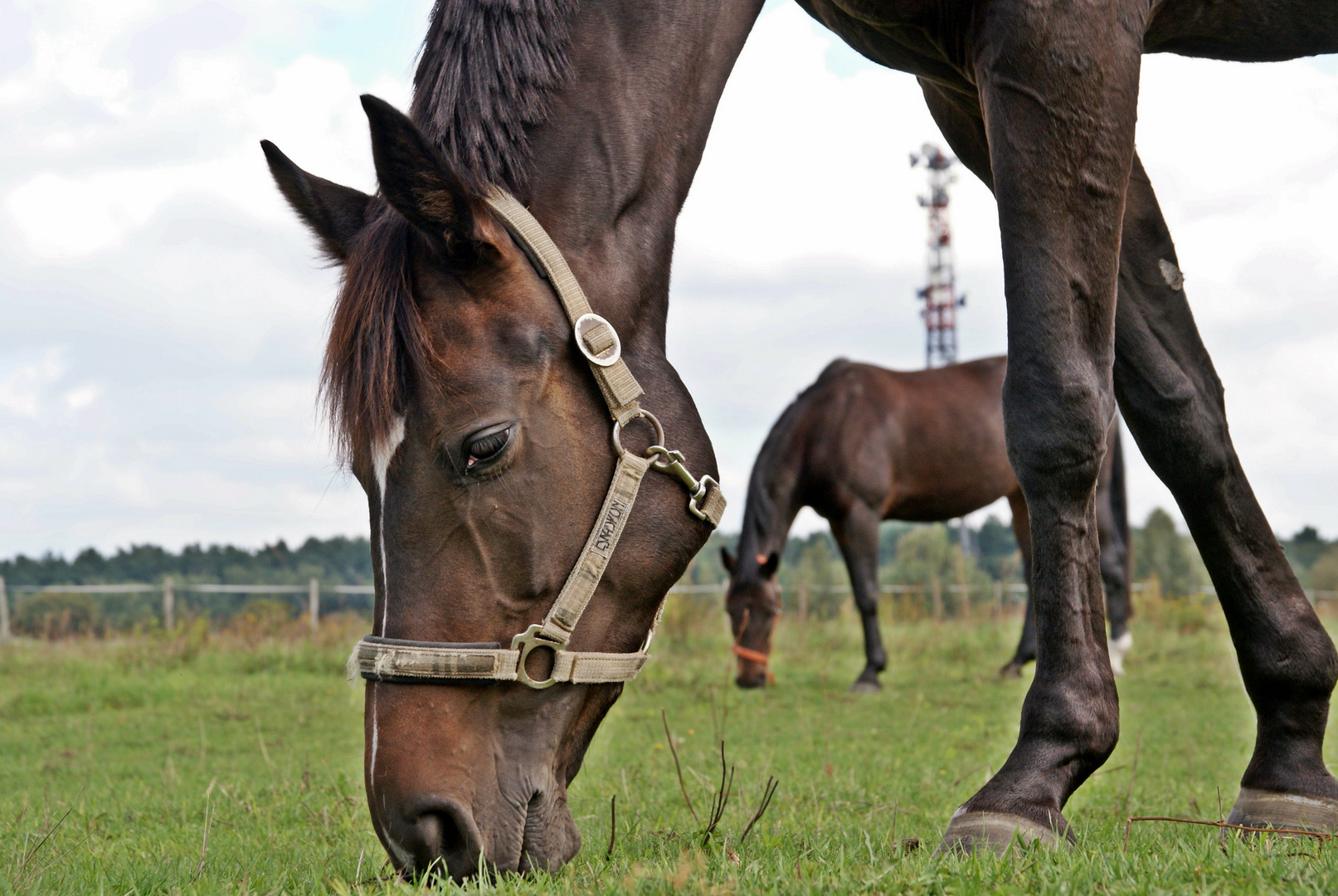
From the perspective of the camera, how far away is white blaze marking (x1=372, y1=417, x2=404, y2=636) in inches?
79.9

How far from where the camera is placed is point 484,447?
6.63ft

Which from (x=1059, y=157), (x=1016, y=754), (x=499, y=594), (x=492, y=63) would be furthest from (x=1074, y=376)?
(x=492, y=63)

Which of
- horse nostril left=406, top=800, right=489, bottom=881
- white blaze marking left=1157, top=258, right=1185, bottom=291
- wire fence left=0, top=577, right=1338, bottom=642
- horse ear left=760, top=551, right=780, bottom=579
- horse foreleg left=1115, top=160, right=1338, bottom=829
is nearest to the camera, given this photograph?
horse nostril left=406, top=800, right=489, bottom=881

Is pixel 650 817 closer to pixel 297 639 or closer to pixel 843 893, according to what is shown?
pixel 843 893

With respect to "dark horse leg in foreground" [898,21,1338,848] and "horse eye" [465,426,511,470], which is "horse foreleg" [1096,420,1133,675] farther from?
"horse eye" [465,426,511,470]

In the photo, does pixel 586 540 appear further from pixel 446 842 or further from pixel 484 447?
pixel 446 842

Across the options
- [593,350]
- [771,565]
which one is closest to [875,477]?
[771,565]

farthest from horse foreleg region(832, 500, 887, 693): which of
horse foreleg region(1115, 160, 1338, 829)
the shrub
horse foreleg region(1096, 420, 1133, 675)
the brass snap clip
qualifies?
the shrub

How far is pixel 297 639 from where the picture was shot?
11.6 m

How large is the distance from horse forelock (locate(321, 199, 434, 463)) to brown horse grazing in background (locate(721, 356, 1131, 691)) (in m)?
8.19

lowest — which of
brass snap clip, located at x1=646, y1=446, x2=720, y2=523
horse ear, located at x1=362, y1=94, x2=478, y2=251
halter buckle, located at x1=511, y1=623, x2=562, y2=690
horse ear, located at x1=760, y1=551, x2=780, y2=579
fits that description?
halter buckle, located at x1=511, y1=623, x2=562, y2=690

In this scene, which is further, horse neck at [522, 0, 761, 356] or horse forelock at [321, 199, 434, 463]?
horse neck at [522, 0, 761, 356]

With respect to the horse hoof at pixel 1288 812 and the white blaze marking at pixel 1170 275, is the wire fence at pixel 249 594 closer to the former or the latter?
the white blaze marking at pixel 1170 275

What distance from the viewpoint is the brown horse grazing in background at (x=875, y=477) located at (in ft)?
34.3
